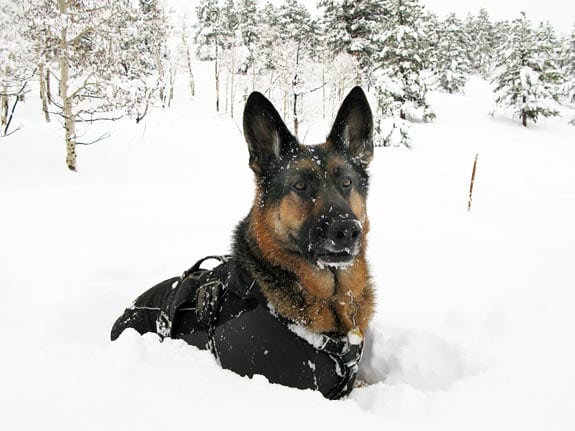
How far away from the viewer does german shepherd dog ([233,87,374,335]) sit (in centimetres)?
290

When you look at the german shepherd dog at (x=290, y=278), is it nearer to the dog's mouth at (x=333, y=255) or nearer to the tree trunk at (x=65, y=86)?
the dog's mouth at (x=333, y=255)

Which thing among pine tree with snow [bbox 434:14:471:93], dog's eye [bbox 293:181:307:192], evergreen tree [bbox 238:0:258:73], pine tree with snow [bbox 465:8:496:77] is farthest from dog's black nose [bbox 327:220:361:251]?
pine tree with snow [bbox 465:8:496:77]

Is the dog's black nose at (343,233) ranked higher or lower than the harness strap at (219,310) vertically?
higher

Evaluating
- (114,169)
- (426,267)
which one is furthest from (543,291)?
(114,169)

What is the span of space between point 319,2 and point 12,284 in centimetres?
3948

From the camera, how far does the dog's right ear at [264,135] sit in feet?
10.6

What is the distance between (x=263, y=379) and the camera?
2.39 meters

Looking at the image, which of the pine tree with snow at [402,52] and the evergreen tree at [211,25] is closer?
the pine tree with snow at [402,52]

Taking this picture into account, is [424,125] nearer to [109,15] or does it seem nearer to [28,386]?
[109,15]

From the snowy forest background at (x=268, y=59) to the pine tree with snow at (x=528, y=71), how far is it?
3.4 inches

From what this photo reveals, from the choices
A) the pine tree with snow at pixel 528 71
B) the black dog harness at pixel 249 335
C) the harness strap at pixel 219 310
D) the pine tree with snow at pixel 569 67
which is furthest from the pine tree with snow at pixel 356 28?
the black dog harness at pixel 249 335

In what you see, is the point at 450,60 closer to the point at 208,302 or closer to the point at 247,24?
the point at 247,24

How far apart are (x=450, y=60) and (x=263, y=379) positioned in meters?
52.9

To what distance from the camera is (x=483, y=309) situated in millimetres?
3916
